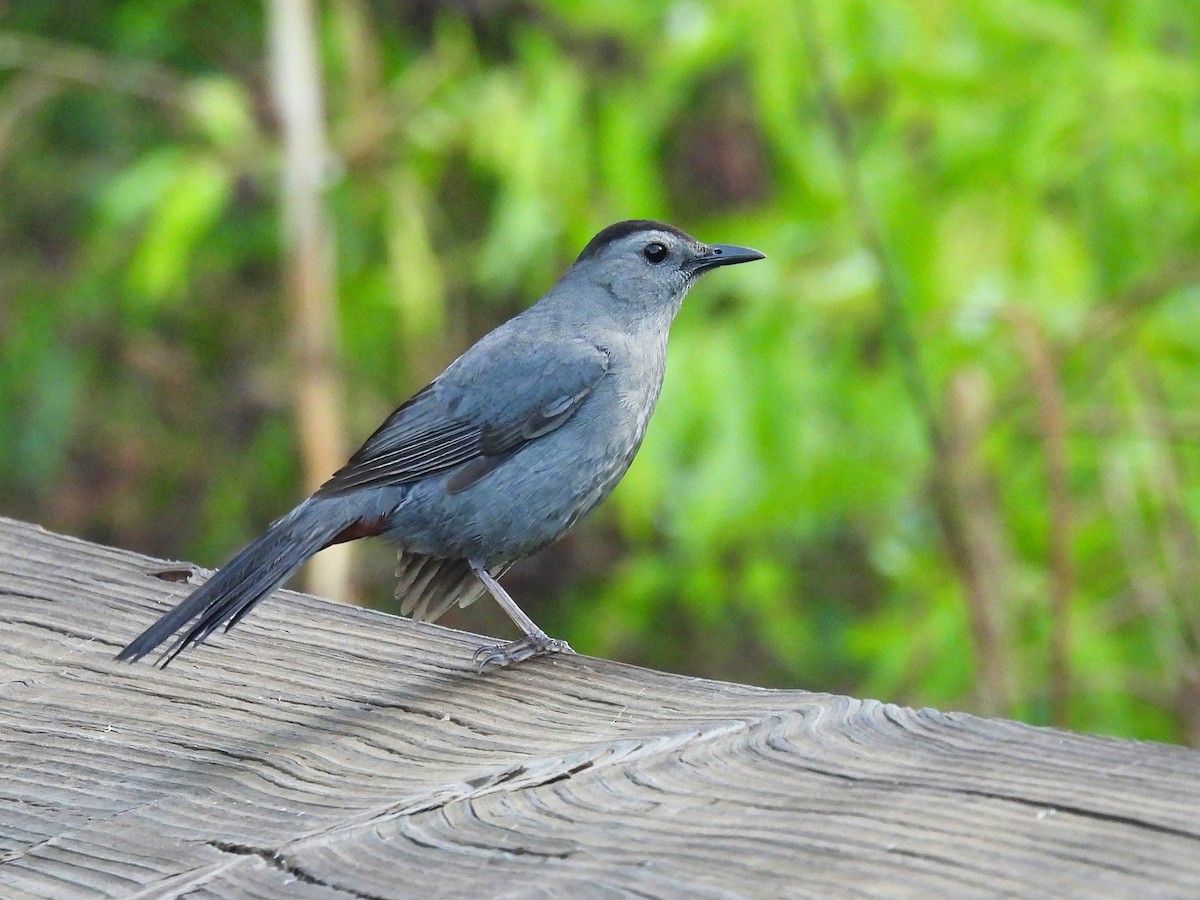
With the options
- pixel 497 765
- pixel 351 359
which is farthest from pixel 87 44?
pixel 497 765

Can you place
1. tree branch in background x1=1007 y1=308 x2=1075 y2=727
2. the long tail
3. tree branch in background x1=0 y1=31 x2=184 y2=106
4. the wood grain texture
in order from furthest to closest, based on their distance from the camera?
tree branch in background x1=0 y1=31 x2=184 y2=106 → tree branch in background x1=1007 y1=308 x2=1075 y2=727 → the long tail → the wood grain texture

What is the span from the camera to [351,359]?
713 centimetres

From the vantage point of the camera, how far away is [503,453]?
141 inches

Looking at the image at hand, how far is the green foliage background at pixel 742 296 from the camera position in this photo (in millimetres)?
4977

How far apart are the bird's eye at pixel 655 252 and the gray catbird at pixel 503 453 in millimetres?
155

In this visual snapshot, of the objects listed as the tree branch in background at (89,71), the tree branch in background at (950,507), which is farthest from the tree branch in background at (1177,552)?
the tree branch in background at (89,71)

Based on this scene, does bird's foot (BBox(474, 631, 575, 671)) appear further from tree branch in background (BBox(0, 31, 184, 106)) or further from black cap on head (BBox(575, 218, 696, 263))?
tree branch in background (BBox(0, 31, 184, 106))

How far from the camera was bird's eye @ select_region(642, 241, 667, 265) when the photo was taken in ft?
13.3

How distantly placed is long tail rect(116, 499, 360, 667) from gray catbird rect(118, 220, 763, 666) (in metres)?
0.11

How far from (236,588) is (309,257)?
2776 mm

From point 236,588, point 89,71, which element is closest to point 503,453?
point 236,588

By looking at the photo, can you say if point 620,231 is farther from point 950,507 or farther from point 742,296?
point 742,296

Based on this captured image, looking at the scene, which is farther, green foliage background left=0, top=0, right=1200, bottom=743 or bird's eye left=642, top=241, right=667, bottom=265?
green foliage background left=0, top=0, right=1200, bottom=743

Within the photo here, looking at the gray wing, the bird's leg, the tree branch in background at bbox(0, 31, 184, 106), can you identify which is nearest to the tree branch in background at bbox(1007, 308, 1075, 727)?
the gray wing
